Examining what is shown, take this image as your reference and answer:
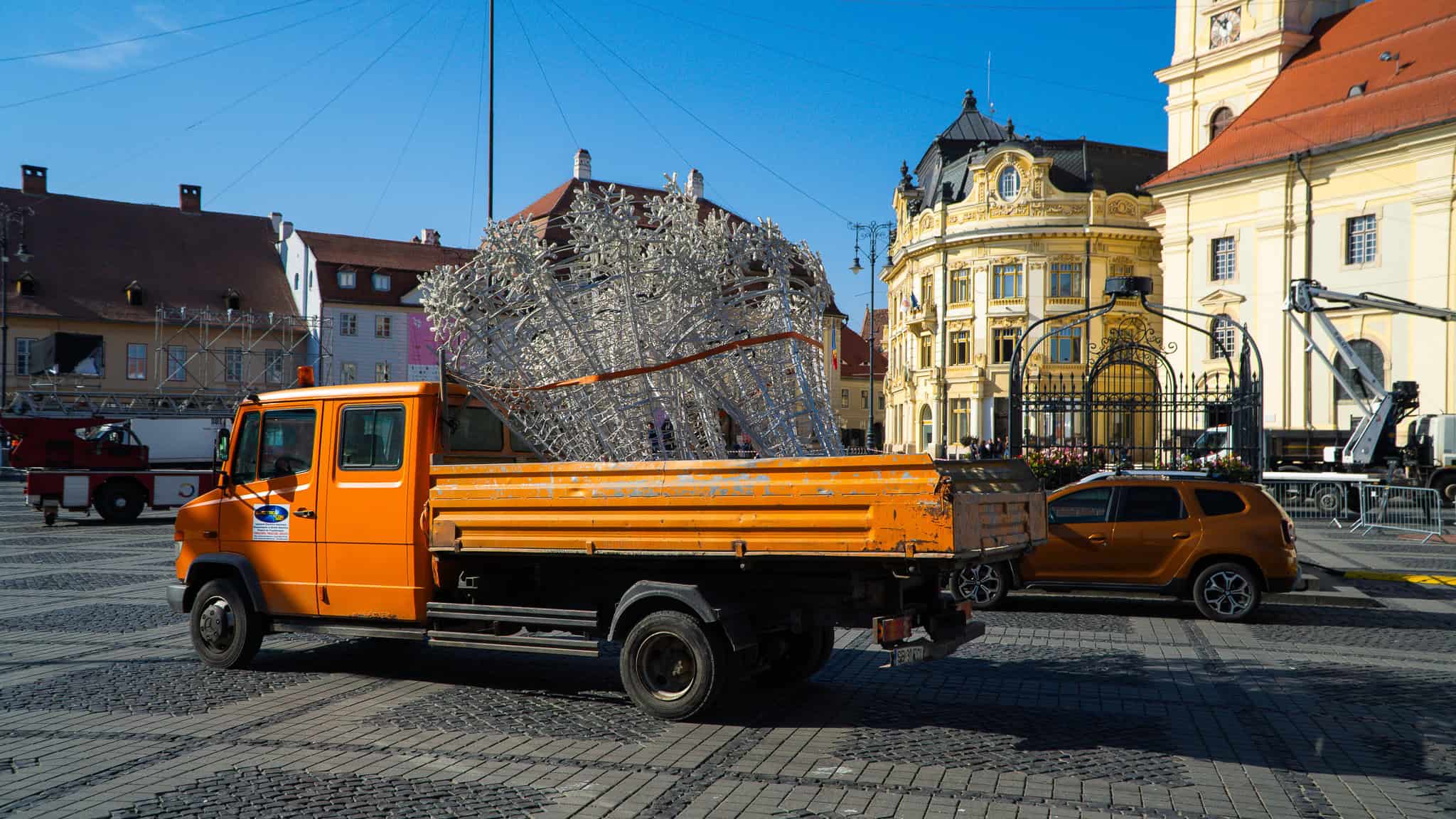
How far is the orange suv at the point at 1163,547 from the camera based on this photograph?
39.4ft

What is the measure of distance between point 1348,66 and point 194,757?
4694cm

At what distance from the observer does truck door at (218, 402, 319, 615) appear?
28.9 feet

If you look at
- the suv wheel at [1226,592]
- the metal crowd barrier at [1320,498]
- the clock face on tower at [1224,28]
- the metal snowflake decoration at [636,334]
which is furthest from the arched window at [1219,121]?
the metal snowflake decoration at [636,334]

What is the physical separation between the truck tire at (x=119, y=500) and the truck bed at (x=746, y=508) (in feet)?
70.5

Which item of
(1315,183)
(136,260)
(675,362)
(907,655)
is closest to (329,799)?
(907,655)

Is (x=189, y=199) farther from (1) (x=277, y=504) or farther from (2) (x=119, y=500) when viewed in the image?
(1) (x=277, y=504)

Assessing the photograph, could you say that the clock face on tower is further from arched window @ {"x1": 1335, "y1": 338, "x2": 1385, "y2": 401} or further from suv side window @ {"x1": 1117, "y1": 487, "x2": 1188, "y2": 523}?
suv side window @ {"x1": 1117, "y1": 487, "x2": 1188, "y2": 523}

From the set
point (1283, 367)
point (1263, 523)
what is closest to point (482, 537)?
point (1263, 523)

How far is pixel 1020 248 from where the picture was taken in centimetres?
6069

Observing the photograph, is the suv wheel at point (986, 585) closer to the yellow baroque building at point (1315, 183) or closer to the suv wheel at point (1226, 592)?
the suv wheel at point (1226, 592)

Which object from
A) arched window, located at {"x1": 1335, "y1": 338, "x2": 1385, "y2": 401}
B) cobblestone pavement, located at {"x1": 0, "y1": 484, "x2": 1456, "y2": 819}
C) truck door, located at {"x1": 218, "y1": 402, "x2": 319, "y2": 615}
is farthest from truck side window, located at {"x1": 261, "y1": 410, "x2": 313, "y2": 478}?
arched window, located at {"x1": 1335, "y1": 338, "x2": 1385, "y2": 401}

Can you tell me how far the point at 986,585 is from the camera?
42.7 ft

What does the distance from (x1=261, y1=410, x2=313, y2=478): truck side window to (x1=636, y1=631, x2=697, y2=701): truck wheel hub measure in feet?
10.7

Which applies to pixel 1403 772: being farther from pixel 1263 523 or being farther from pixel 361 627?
pixel 361 627
